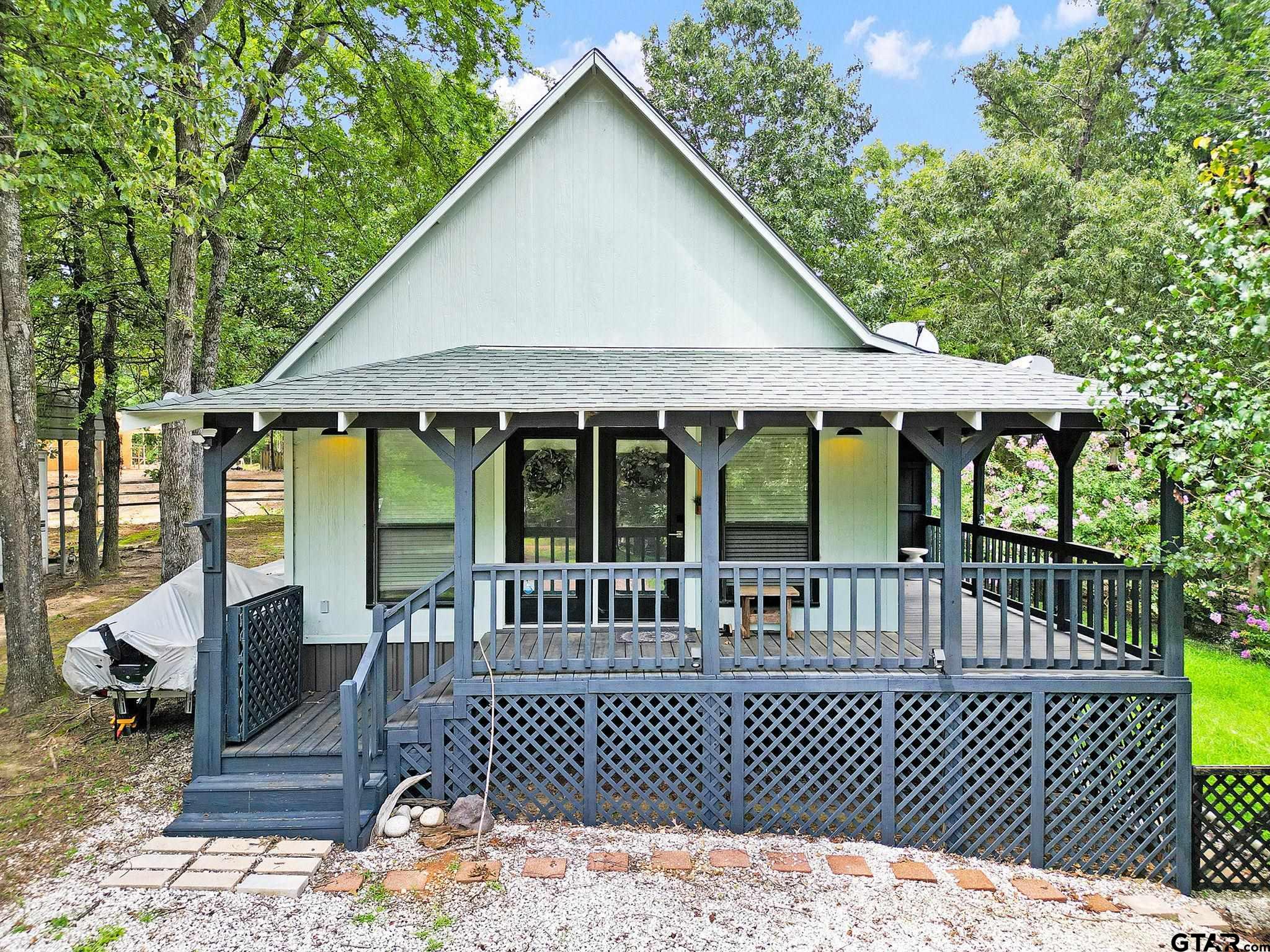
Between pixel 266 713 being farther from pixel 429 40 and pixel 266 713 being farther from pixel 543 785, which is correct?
pixel 429 40

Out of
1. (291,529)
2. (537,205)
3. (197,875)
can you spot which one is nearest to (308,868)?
(197,875)

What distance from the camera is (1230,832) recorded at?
5.66 meters

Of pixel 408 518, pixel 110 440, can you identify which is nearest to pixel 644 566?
pixel 408 518

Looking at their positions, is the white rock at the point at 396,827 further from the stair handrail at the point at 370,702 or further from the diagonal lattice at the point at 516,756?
the diagonal lattice at the point at 516,756

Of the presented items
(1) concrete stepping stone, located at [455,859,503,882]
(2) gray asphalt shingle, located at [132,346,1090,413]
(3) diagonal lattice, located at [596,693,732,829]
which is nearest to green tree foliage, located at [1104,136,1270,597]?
(2) gray asphalt shingle, located at [132,346,1090,413]

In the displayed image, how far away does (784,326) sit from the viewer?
774 cm

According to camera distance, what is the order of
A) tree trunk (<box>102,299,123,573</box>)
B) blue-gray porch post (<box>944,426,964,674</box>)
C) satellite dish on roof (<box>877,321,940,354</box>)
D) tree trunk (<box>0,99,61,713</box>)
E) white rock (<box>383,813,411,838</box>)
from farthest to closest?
1. tree trunk (<box>102,299,123,573</box>)
2. satellite dish on roof (<box>877,321,940,354</box>)
3. tree trunk (<box>0,99,61,713</box>)
4. blue-gray porch post (<box>944,426,964,674</box>)
5. white rock (<box>383,813,411,838</box>)

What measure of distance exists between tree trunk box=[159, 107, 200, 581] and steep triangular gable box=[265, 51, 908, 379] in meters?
4.62

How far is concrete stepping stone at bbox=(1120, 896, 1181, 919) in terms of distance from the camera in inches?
193

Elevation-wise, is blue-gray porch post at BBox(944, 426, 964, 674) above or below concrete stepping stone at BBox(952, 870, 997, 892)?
above

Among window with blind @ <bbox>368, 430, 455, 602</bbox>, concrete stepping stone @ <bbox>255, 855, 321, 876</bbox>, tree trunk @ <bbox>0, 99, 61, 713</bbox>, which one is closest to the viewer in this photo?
concrete stepping stone @ <bbox>255, 855, 321, 876</bbox>

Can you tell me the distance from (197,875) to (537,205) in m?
6.77

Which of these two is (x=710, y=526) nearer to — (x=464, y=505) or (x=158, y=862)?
(x=464, y=505)

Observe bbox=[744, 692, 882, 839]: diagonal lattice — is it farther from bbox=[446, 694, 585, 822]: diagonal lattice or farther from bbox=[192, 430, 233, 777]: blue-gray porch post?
bbox=[192, 430, 233, 777]: blue-gray porch post
